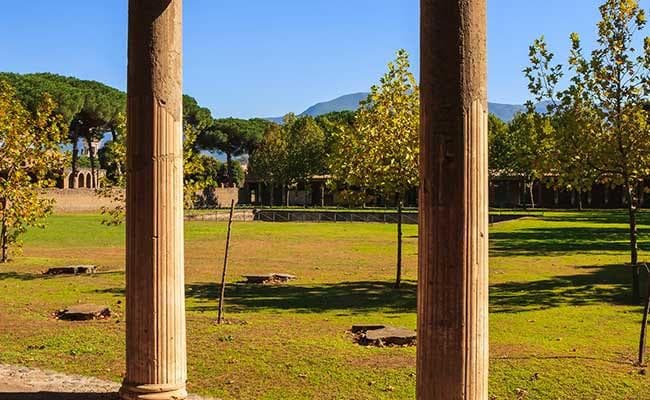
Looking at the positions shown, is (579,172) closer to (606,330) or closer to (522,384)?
(606,330)

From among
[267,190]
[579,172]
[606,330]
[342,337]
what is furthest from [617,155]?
[267,190]

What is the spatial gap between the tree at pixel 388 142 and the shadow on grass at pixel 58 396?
11023 mm

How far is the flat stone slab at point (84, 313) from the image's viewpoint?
13531mm

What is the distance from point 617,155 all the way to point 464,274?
1263 centimetres

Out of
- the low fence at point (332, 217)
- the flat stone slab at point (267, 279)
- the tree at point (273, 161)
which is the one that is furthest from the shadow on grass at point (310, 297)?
the tree at point (273, 161)

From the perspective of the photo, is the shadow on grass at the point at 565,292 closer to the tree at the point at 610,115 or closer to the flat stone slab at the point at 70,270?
the tree at the point at 610,115

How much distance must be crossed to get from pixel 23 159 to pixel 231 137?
8431 cm

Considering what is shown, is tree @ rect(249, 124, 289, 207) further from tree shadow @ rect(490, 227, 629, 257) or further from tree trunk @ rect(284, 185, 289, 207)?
tree shadow @ rect(490, 227, 629, 257)

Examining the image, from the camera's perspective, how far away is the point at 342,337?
39.5 ft

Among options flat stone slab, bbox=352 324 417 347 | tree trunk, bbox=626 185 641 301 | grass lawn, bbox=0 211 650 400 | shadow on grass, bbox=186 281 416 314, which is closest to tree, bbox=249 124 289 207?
grass lawn, bbox=0 211 650 400

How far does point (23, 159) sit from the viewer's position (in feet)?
65.7

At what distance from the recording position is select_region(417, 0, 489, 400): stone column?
4.92m

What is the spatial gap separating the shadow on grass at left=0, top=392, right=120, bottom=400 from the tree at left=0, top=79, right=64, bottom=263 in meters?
11.3

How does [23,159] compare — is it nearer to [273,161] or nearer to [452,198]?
[452,198]
